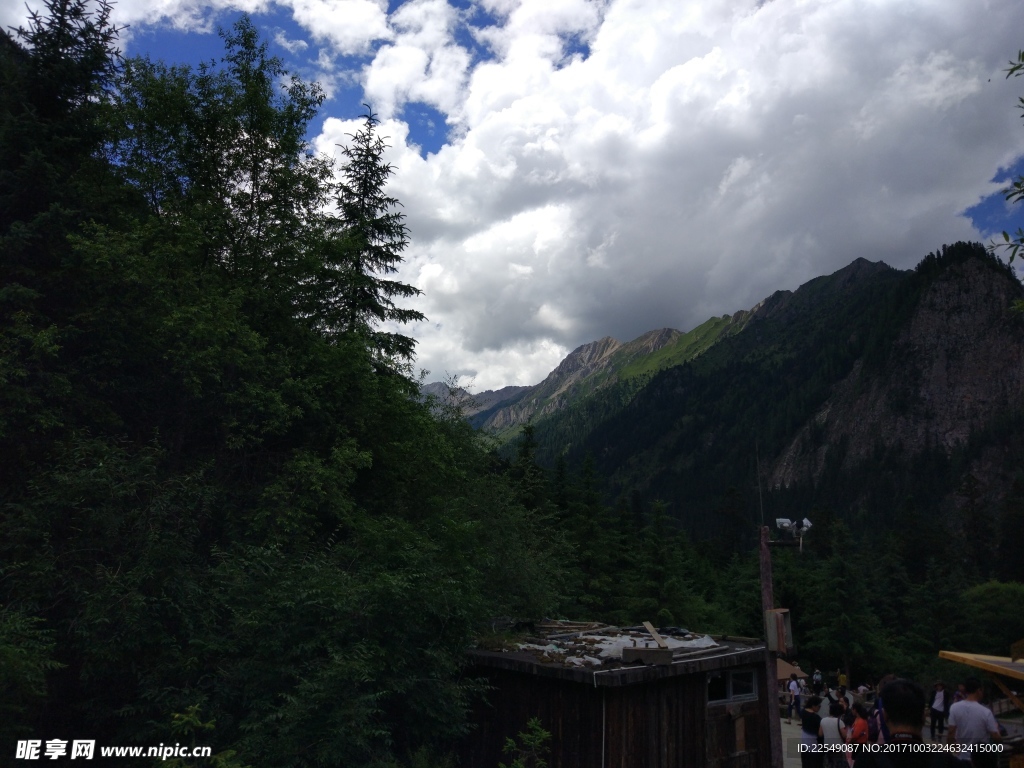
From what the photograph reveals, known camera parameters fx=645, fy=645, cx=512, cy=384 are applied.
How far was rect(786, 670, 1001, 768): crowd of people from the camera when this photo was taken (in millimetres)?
3969

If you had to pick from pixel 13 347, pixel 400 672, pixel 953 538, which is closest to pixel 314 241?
pixel 13 347

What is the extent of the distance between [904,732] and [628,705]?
28.3 feet

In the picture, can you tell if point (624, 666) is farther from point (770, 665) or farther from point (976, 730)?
point (976, 730)

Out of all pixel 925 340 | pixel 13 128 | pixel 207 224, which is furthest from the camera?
pixel 925 340

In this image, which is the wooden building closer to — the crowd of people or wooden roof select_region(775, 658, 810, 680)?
the crowd of people

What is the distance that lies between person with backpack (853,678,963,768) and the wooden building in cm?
755

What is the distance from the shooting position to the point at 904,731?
4.18 m

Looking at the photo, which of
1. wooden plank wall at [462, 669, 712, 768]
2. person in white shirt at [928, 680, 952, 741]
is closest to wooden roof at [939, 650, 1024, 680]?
person in white shirt at [928, 680, 952, 741]

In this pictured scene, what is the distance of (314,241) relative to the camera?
1833 cm

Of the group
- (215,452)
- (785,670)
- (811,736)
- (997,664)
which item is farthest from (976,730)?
(785,670)

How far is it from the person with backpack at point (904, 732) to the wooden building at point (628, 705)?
755 cm

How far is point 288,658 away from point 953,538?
90.1 metres

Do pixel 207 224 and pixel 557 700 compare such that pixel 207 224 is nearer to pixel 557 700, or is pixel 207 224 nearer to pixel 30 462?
pixel 30 462

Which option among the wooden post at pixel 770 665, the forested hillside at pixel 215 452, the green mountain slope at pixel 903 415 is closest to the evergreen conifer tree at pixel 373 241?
the forested hillside at pixel 215 452
